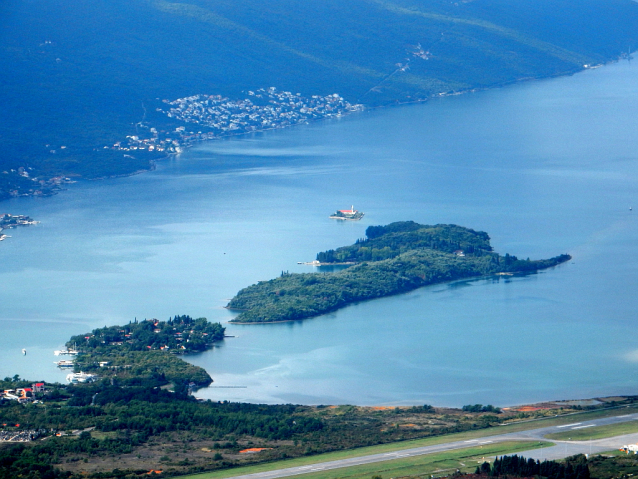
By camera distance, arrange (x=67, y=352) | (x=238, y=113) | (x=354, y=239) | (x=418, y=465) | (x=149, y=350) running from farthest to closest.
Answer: (x=238, y=113)
(x=354, y=239)
(x=67, y=352)
(x=149, y=350)
(x=418, y=465)

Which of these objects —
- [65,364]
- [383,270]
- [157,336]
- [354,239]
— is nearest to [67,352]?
[65,364]

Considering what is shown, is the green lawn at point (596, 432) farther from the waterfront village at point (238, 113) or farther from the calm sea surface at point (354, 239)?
the waterfront village at point (238, 113)

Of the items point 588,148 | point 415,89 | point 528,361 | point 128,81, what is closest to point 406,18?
point 415,89

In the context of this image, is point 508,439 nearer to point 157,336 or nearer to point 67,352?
point 157,336

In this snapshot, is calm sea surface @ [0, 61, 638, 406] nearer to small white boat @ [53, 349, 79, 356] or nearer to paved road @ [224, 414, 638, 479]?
small white boat @ [53, 349, 79, 356]

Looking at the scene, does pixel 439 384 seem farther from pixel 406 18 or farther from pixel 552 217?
pixel 406 18

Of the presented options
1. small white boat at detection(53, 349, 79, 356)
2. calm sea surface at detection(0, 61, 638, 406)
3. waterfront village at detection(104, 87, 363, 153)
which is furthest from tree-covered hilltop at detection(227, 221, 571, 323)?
waterfront village at detection(104, 87, 363, 153)
